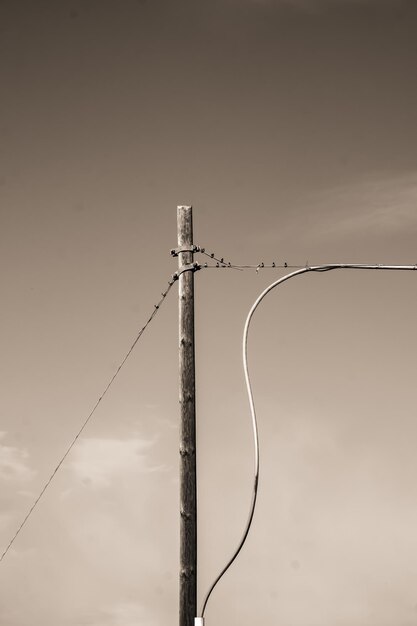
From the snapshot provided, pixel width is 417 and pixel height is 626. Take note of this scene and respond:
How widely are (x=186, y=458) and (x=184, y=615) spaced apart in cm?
177

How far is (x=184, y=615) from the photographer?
1023 centimetres

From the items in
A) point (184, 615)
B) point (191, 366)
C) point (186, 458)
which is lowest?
point (184, 615)

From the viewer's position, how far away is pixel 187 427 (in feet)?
35.9

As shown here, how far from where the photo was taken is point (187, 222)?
11.9m

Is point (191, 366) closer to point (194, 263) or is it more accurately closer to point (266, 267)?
point (194, 263)

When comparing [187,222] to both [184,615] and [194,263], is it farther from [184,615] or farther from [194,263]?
[184,615]

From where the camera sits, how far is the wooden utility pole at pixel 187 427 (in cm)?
1034

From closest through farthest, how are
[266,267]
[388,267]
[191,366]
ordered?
[388,267] → [191,366] → [266,267]

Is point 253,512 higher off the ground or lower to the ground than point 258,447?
lower

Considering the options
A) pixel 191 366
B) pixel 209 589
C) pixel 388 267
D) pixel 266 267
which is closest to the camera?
pixel 209 589

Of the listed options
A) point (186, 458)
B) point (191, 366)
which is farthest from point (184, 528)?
point (191, 366)

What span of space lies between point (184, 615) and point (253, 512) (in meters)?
1.59

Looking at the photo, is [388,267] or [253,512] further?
[388,267]

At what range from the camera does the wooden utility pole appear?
1034 centimetres
